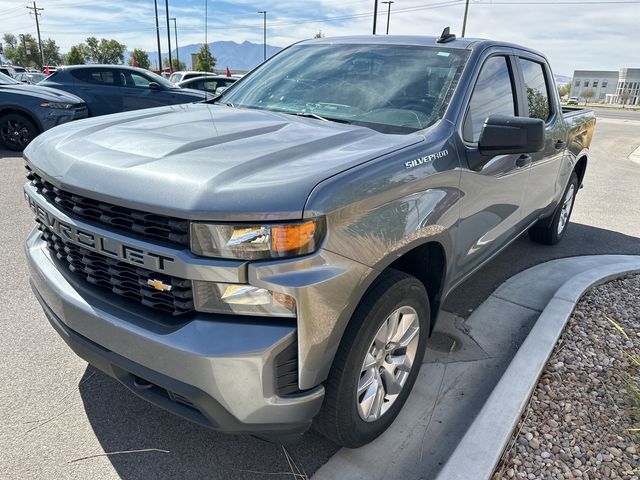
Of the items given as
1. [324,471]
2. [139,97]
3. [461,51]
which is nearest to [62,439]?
[324,471]

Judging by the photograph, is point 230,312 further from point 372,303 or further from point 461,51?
point 461,51

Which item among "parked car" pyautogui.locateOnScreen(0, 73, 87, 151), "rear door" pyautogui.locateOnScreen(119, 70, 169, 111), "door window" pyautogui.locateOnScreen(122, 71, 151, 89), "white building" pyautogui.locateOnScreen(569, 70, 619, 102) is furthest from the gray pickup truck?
"white building" pyautogui.locateOnScreen(569, 70, 619, 102)

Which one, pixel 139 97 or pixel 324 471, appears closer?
pixel 324 471

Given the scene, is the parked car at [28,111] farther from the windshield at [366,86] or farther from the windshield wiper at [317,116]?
the windshield wiper at [317,116]

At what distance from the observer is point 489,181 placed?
2.94 metres

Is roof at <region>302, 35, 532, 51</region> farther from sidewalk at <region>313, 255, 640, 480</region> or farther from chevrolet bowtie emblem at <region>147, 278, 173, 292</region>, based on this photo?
chevrolet bowtie emblem at <region>147, 278, 173, 292</region>

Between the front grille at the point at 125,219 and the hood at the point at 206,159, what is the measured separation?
48mm

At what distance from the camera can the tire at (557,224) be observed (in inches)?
202

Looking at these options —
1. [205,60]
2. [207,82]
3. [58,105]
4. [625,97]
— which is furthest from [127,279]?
[625,97]

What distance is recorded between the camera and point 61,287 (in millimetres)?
2113

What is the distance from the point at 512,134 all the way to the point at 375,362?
131 centimetres

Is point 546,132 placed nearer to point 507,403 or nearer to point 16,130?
point 507,403

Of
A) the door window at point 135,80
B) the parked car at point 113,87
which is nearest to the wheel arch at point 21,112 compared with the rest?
the parked car at point 113,87

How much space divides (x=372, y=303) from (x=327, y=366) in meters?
0.32
